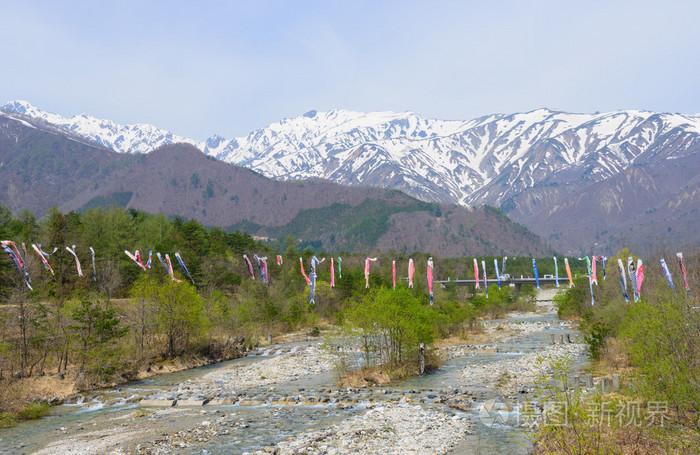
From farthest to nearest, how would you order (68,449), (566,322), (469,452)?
(566,322) → (68,449) → (469,452)

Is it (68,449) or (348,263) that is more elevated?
(348,263)

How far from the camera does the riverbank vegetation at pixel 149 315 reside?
3716cm

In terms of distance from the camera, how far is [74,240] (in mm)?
77375

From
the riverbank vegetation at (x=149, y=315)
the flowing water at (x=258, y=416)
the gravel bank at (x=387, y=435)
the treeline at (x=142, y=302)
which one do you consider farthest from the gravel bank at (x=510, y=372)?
the gravel bank at (x=387, y=435)

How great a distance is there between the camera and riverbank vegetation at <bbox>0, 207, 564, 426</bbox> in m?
37.2

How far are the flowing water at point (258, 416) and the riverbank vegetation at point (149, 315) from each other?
2974mm

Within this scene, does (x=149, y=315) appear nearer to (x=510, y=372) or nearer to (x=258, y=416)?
(x=258, y=416)

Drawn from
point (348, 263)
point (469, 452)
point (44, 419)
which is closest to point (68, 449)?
point (44, 419)

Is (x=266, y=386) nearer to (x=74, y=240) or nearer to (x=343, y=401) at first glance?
(x=343, y=401)

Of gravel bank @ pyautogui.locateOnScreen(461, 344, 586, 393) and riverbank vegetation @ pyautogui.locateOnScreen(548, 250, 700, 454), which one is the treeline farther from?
riverbank vegetation @ pyautogui.locateOnScreen(548, 250, 700, 454)

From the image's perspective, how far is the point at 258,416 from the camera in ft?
89.5

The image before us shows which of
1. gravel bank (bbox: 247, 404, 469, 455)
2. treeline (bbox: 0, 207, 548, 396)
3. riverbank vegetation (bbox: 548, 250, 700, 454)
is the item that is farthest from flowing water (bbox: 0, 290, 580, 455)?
treeline (bbox: 0, 207, 548, 396)

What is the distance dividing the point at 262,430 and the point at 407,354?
16926mm

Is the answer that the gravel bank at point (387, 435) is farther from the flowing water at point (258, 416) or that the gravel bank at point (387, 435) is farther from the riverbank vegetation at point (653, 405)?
the riverbank vegetation at point (653, 405)
